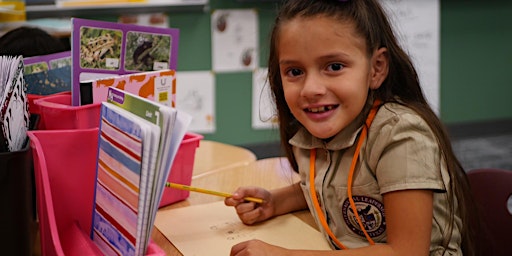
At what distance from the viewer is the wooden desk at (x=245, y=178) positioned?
1272 millimetres

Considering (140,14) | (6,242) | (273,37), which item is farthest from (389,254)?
(140,14)

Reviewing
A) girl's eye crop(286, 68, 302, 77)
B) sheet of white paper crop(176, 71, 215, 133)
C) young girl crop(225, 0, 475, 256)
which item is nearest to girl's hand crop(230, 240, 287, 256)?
young girl crop(225, 0, 475, 256)

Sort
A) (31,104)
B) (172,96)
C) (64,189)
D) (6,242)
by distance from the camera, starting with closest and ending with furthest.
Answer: (6,242), (64,189), (31,104), (172,96)

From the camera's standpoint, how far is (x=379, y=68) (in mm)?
1086

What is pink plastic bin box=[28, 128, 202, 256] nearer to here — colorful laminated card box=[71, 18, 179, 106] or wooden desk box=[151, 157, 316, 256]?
colorful laminated card box=[71, 18, 179, 106]

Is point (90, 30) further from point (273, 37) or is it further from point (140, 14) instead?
point (140, 14)

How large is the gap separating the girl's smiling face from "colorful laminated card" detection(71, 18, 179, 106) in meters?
0.26

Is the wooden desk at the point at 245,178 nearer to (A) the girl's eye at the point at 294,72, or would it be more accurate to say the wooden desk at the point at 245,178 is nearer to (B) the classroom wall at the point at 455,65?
(A) the girl's eye at the point at 294,72

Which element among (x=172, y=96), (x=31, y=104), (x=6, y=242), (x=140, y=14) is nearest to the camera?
(x=6, y=242)

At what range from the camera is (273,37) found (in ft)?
3.59

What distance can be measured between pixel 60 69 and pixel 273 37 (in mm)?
414

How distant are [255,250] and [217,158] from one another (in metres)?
0.69

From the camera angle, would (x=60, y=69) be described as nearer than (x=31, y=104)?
No

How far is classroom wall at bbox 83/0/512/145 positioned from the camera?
351cm
